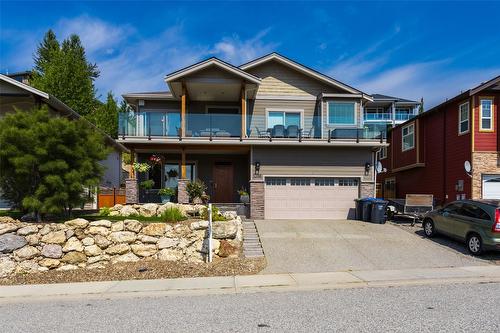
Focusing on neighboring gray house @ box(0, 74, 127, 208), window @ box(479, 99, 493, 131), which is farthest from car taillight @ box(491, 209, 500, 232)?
neighboring gray house @ box(0, 74, 127, 208)

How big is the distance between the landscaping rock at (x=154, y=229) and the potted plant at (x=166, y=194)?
548cm

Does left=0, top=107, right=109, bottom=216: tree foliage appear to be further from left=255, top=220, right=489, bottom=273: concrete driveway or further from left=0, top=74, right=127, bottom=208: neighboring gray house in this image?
left=255, top=220, right=489, bottom=273: concrete driveway

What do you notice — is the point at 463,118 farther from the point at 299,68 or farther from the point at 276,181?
the point at 276,181

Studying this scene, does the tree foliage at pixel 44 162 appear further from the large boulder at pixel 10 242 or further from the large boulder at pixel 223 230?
the large boulder at pixel 223 230

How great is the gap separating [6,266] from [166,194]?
7476mm

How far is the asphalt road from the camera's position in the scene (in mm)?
5547

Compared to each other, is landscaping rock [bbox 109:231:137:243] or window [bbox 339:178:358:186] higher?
window [bbox 339:178:358:186]

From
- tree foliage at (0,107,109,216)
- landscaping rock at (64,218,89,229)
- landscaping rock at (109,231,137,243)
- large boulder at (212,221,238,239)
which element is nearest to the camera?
tree foliage at (0,107,109,216)

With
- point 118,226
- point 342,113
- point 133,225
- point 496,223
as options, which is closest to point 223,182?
point 342,113

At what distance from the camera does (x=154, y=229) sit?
11.5m

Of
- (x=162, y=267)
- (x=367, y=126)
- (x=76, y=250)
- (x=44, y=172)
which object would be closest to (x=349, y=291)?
(x=162, y=267)

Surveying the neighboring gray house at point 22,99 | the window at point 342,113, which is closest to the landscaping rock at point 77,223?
the neighboring gray house at point 22,99

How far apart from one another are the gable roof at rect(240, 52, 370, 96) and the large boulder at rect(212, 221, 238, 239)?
968cm

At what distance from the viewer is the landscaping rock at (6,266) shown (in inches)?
400
